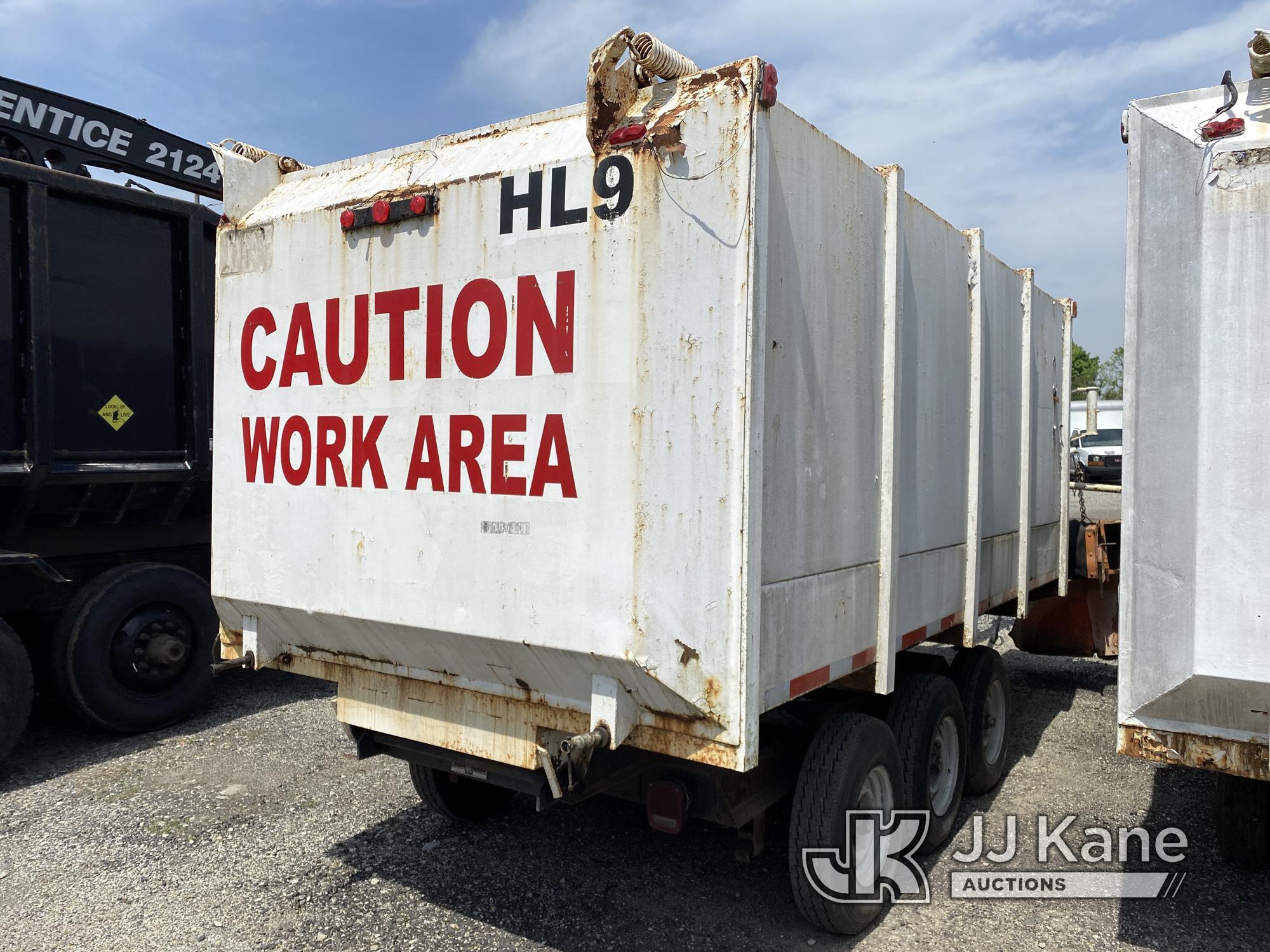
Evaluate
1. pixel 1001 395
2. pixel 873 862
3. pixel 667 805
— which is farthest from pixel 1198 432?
pixel 1001 395

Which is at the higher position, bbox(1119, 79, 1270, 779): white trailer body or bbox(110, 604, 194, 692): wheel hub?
bbox(1119, 79, 1270, 779): white trailer body

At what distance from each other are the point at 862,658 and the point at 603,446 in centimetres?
143

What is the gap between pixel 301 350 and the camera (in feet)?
11.6

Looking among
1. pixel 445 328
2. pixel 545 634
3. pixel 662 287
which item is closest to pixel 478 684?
pixel 545 634

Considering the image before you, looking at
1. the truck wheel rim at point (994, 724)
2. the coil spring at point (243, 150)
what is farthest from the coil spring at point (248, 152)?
the truck wheel rim at point (994, 724)

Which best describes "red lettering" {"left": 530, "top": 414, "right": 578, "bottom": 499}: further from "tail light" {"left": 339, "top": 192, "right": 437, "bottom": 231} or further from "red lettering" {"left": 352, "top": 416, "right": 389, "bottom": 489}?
"tail light" {"left": 339, "top": 192, "right": 437, "bottom": 231}

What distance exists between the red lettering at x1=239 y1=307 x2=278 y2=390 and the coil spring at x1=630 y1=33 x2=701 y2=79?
5.74ft

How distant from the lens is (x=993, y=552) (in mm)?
4973

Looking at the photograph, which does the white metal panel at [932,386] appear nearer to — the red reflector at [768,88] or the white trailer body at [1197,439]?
the white trailer body at [1197,439]

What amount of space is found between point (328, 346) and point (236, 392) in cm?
58

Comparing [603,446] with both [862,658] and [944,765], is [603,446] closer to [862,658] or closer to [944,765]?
[862,658]

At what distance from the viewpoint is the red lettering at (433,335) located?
3172mm

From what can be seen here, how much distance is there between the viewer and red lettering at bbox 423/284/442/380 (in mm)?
3172

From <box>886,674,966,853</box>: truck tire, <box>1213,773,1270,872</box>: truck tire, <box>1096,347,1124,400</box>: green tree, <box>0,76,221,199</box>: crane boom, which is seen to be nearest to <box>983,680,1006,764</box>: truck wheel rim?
<box>886,674,966,853</box>: truck tire
